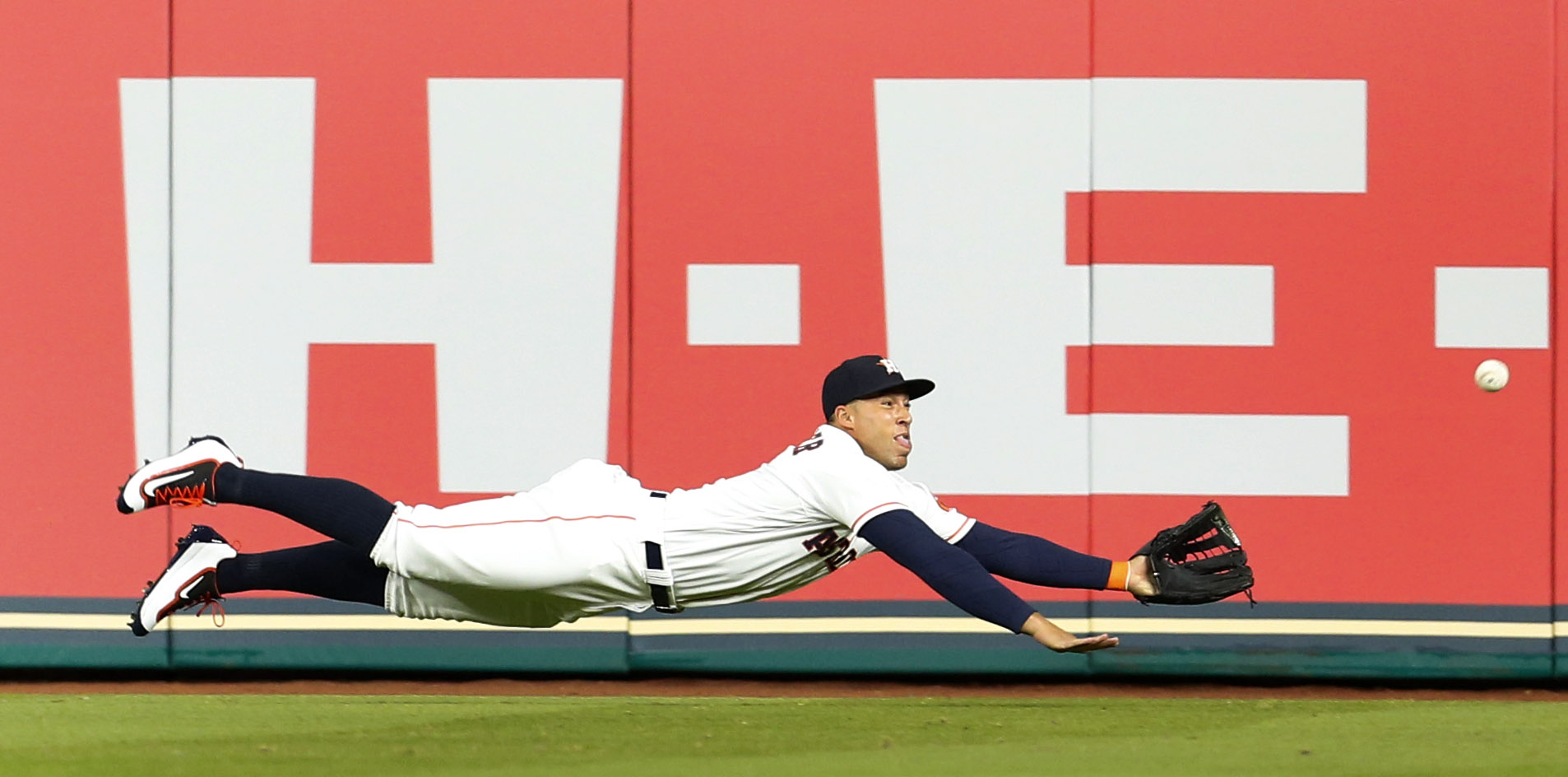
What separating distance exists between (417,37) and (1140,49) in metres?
2.33

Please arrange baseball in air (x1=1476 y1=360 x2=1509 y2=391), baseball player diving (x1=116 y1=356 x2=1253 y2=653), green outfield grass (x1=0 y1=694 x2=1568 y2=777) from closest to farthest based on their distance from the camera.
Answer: green outfield grass (x1=0 y1=694 x2=1568 y2=777) < baseball player diving (x1=116 y1=356 x2=1253 y2=653) < baseball in air (x1=1476 y1=360 x2=1509 y2=391)

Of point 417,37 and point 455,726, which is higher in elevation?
point 417,37

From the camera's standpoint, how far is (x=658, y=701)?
15.0ft

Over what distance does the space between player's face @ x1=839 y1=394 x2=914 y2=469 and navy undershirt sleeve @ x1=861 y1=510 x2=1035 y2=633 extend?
26 cm

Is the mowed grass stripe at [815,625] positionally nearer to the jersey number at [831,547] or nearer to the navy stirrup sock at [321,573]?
the navy stirrup sock at [321,573]

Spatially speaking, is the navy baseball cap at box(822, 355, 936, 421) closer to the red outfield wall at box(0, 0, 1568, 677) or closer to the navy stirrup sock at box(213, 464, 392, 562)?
the navy stirrup sock at box(213, 464, 392, 562)

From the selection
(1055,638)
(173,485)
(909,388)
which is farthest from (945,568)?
(173,485)

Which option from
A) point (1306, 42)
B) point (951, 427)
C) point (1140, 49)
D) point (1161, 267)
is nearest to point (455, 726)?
point (951, 427)

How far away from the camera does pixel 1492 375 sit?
15.6ft

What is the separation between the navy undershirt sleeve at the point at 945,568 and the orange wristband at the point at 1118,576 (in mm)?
324

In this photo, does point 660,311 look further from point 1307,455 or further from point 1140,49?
point 1307,455

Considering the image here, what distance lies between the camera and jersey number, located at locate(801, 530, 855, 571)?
355 centimetres

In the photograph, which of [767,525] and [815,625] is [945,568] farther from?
[815,625]

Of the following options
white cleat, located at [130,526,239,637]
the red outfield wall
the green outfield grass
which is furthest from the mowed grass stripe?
white cleat, located at [130,526,239,637]
